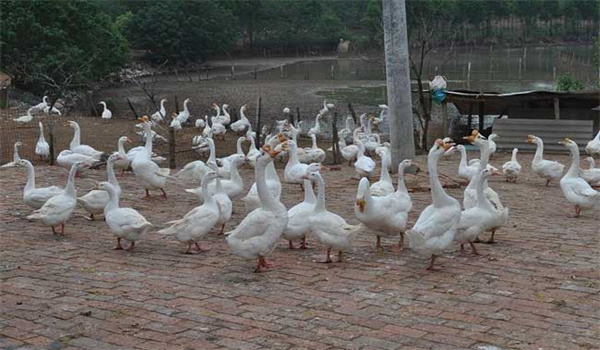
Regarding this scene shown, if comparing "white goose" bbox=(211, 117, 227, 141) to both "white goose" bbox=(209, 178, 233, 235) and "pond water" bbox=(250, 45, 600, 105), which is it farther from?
"white goose" bbox=(209, 178, 233, 235)

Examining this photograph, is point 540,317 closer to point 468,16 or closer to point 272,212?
point 272,212

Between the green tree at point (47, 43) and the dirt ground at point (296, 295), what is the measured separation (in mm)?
29549

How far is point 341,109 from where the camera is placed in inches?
1330

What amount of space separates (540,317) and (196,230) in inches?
148

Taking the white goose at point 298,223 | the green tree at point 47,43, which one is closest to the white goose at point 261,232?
the white goose at point 298,223

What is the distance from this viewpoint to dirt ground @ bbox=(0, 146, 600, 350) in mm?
5504

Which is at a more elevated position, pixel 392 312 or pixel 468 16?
pixel 468 16

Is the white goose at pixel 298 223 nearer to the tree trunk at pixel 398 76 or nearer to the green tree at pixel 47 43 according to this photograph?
the tree trunk at pixel 398 76

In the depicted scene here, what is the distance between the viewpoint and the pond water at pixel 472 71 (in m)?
39.6

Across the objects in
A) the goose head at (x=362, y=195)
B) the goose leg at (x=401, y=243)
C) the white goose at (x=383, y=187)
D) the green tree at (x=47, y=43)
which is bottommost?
the goose leg at (x=401, y=243)

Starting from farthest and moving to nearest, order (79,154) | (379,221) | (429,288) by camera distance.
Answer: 1. (79,154)
2. (379,221)
3. (429,288)

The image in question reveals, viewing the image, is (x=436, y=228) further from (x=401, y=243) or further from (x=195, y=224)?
(x=195, y=224)

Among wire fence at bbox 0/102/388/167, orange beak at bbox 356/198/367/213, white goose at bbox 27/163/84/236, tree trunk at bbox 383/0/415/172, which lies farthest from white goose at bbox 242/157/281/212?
wire fence at bbox 0/102/388/167

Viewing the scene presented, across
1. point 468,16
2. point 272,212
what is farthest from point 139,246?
point 468,16
